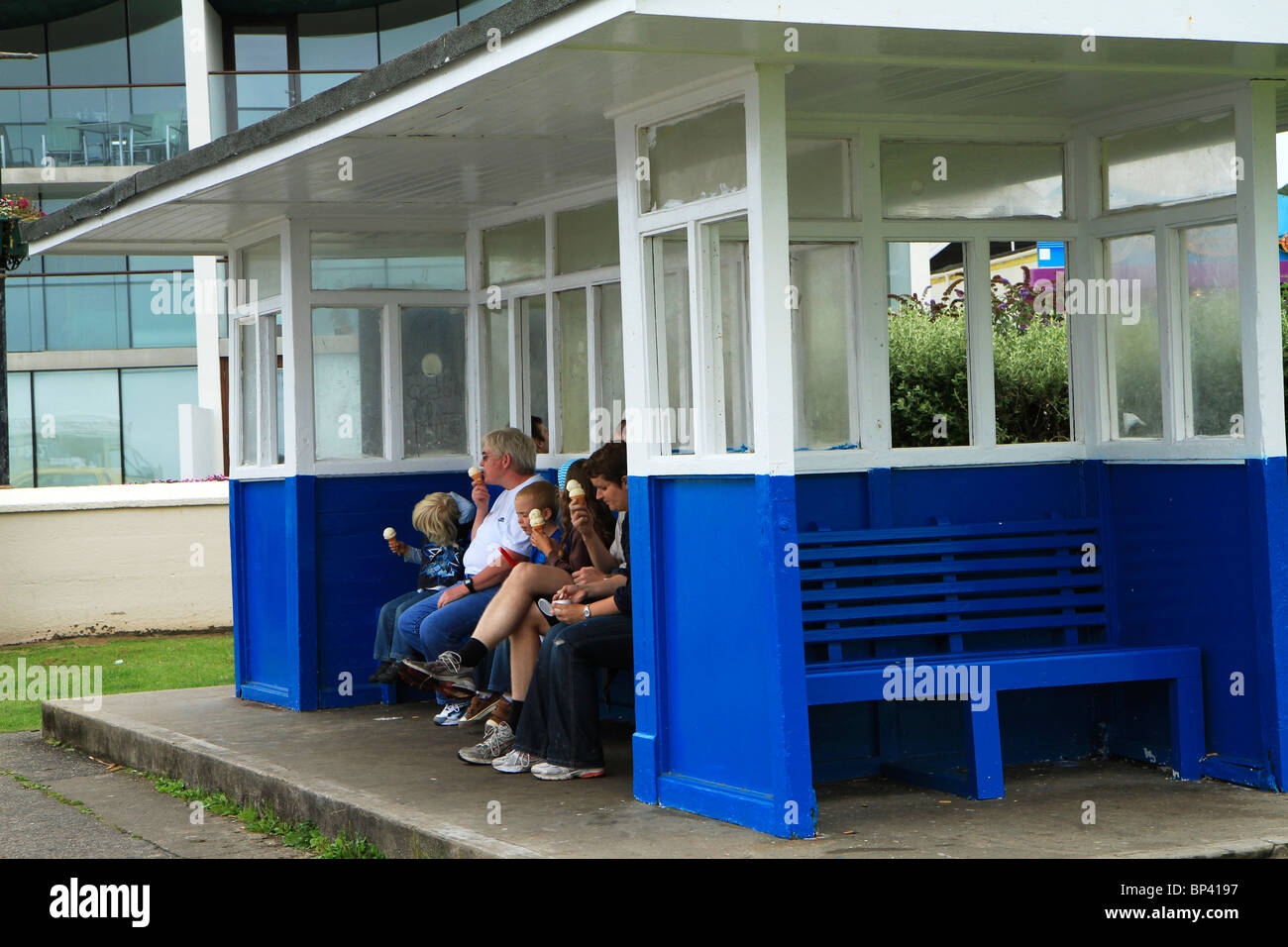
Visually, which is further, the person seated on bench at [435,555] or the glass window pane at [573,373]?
the glass window pane at [573,373]

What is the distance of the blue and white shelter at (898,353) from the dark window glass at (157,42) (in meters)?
20.4

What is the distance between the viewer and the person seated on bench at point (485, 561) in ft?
24.2

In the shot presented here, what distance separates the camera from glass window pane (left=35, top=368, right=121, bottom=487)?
28.1 m

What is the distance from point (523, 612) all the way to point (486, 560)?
880mm

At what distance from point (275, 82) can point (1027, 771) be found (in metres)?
20.0

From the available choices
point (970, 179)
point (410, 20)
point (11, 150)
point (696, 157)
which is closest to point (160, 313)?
point (11, 150)

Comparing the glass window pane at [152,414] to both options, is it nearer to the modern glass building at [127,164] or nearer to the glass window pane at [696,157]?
the modern glass building at [127,164]

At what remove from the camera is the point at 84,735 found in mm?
9078

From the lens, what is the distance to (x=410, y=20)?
25703mm

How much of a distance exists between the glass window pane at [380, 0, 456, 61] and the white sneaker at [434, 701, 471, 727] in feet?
63.1

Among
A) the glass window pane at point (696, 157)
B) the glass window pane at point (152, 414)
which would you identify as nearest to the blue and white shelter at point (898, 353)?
the glass window pane at point (696, 157)

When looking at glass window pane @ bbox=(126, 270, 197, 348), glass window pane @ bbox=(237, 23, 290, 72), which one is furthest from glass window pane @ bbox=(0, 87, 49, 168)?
glass window pane @ bbox=(237, 23, 290, 72)

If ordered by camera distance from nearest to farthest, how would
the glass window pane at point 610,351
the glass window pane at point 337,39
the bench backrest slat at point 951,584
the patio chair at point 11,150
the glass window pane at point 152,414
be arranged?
the bench backrest slat at point 951,584
the glass window pane at point 610,351
the glass window pane at point 337,39
the patio chair at point 11,150
the glass window pane at point 152,414
